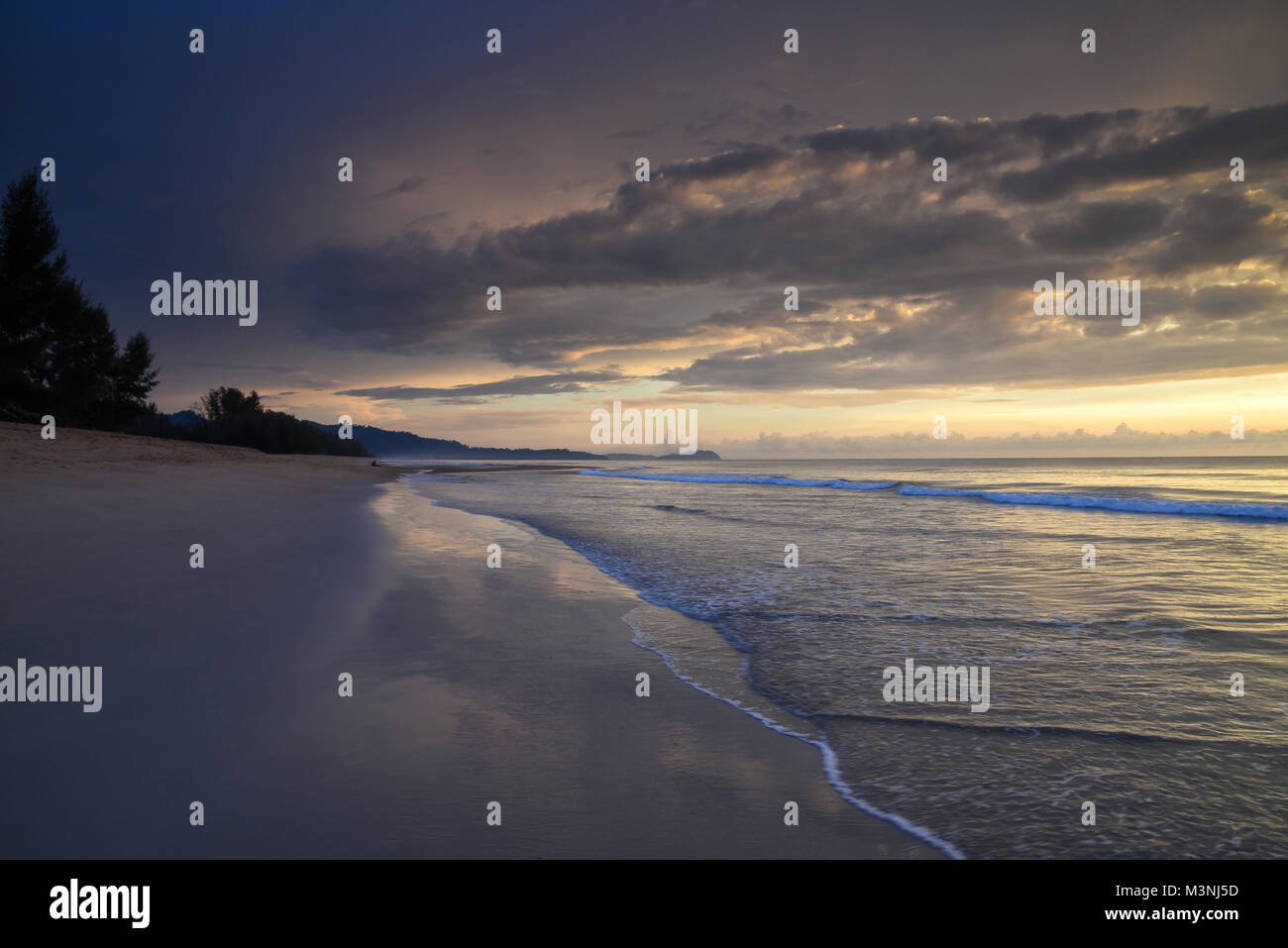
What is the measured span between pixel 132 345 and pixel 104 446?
36389mm

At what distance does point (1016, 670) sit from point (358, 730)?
21.0 feet

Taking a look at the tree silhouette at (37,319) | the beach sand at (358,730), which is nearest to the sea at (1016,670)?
the beach sand at (358,730)

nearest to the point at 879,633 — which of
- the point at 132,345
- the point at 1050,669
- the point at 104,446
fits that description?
the point at 1050,669

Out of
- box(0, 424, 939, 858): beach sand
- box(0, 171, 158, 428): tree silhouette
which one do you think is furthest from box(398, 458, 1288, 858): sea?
box(0, 171, 158, 428): tree silhouette

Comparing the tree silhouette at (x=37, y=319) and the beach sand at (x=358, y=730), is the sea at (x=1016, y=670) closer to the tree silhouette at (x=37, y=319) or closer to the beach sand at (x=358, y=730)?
the beach sand at (x=358, y=730)

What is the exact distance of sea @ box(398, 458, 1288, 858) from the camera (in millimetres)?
3740

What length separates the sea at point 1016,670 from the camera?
12.3ft

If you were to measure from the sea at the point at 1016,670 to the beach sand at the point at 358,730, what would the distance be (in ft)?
2.14

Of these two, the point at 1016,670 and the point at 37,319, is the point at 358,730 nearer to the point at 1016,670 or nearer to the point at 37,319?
the point at 1016,670

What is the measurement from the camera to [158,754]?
3.79 meters

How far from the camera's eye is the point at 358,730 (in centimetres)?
439

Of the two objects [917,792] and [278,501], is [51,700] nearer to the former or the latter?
[917,792]

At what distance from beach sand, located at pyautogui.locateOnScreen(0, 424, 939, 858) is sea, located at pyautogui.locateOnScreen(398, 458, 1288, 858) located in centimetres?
65
